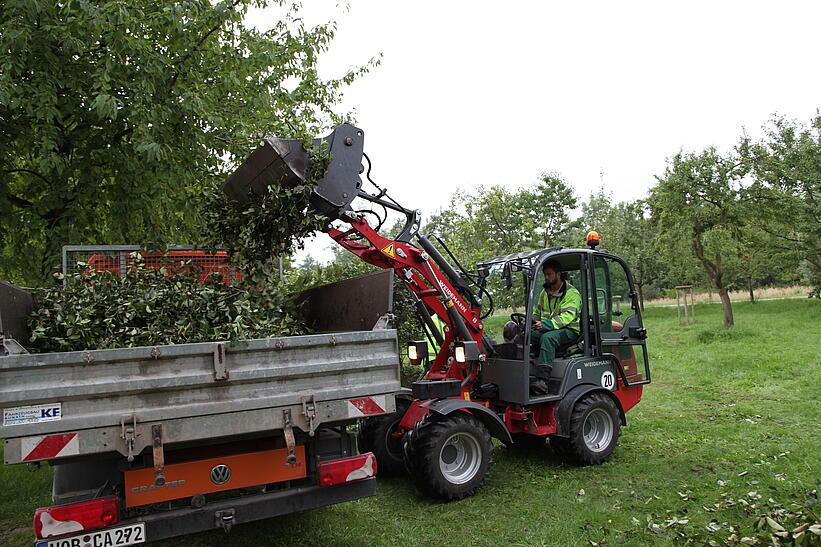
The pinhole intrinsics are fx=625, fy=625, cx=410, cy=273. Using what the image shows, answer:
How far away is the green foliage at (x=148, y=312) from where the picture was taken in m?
3.80

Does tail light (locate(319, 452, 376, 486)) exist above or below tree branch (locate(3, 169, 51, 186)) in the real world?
below

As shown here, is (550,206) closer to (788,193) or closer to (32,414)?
(788,193)

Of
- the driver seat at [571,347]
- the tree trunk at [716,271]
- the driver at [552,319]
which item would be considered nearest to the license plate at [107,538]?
the driver at [552,319]

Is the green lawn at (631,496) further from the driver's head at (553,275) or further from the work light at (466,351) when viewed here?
the driver's head at (553,275)

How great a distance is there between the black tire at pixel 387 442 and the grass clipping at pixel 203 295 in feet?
4.71

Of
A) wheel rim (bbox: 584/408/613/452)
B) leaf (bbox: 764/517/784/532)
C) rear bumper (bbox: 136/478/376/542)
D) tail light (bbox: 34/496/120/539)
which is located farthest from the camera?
wheel rim (bbox: 584/408/613/452)

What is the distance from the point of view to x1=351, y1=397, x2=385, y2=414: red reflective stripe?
3.88 metres

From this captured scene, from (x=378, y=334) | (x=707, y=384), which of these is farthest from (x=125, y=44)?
(x=707, y=384)

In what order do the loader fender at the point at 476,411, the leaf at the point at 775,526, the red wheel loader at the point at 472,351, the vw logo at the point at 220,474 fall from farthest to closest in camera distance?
the loader fender at the point at 476,411 < the red wheel loader at the point at 472,351 < the leaf at the point at 775,526 < the vw logo at the point at 220,474

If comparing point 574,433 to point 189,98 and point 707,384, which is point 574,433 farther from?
point 707,384

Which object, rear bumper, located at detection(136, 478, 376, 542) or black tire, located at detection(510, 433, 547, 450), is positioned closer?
rear bumper, located at detection(136, 478, 376, 542)

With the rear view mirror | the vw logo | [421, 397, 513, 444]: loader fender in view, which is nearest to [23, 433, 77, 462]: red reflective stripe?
the vw logo

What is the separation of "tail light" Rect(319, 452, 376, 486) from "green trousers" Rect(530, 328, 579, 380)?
286 centimetres

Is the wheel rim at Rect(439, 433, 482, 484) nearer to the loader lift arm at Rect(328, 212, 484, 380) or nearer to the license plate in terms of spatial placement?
the loader lift arm at Rect(328, 212, 484, 380)
